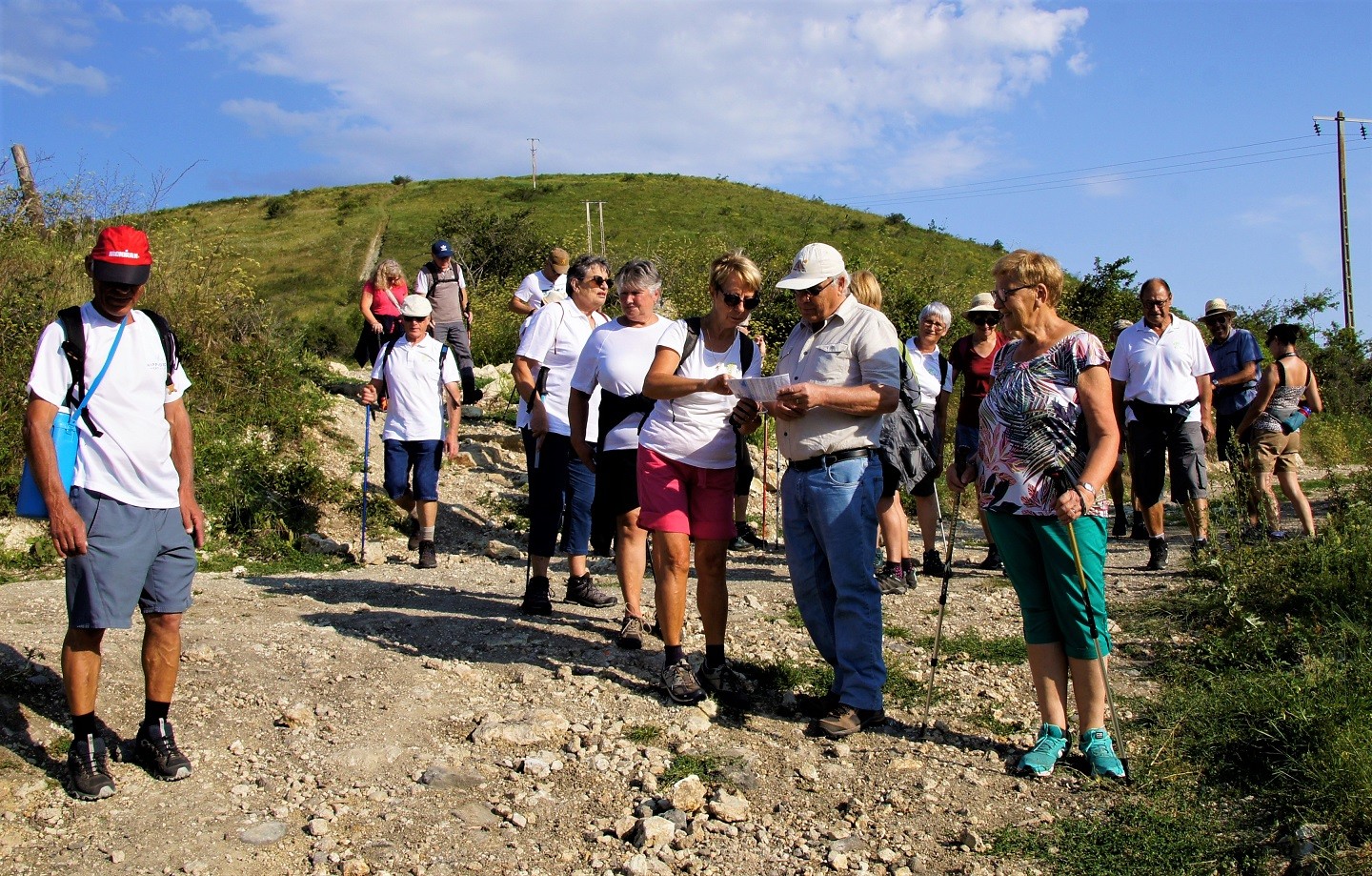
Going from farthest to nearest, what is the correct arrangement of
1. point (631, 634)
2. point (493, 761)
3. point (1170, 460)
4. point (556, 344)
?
1. point (1170, 460)
2. point (556, 344)
3. point (631, 634)
4. point (493, 761)

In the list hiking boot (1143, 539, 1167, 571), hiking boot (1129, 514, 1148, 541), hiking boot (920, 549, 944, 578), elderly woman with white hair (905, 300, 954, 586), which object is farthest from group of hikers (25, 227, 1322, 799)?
hiking boot (1129, 514, 1148, 541)

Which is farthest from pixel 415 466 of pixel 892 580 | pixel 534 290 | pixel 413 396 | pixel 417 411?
pixel 892 580

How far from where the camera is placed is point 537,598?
6.09 meters

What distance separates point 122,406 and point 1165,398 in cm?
629

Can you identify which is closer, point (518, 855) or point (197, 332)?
point (518, 855)

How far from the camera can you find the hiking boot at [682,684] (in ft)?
15.1

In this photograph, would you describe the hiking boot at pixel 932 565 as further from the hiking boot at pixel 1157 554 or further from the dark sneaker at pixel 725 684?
the dark sneaker at pixel 725 684

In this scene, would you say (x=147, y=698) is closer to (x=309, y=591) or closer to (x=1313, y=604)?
(x=309, y=591)

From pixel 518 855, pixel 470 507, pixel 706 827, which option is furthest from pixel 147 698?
pixel 470 507

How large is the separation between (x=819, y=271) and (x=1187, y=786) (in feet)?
7.57

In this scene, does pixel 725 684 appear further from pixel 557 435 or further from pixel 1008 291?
pixel 1008 291

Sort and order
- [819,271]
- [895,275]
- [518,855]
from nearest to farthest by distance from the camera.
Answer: [518,855] → [819,271] → [895,275]

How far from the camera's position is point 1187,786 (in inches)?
150

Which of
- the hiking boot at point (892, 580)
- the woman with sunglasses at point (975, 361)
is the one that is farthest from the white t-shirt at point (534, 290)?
the hiking boot at point (892, 580)
